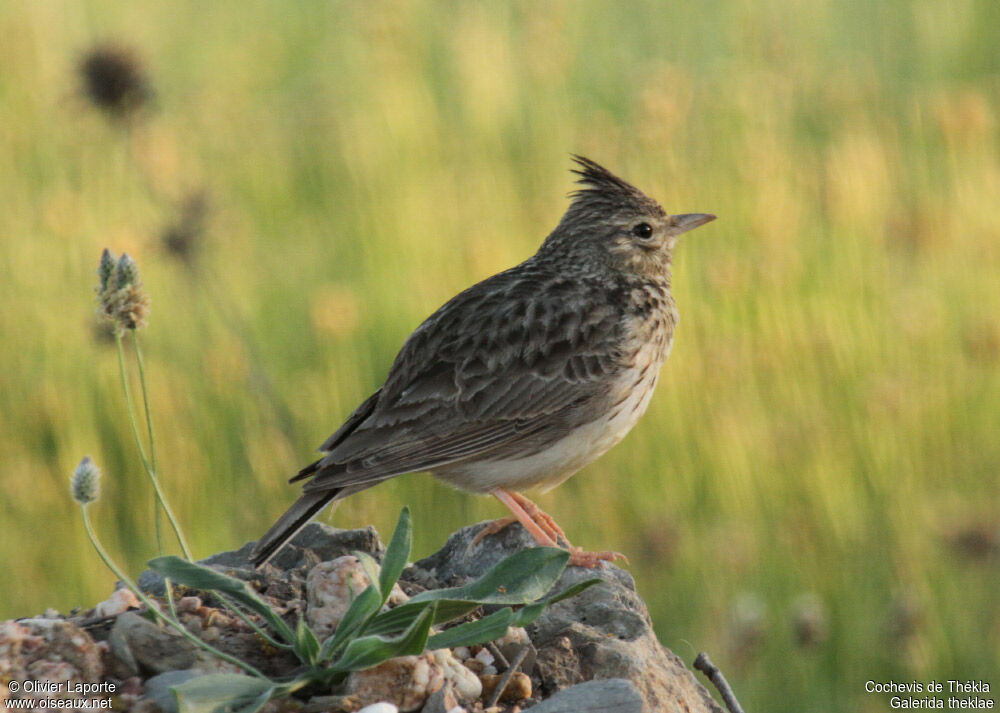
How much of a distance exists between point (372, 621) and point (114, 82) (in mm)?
4832

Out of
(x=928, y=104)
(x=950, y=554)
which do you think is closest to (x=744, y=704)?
(x=950, y=554)

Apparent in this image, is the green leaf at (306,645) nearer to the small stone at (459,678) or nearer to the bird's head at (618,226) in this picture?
the small stone at (459,678)

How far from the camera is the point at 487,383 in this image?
18.2ft

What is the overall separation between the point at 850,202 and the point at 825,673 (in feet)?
13.4

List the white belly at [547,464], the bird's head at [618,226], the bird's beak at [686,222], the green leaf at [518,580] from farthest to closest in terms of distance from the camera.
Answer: the bird's beak at [686,222] → the bird's head at [618,226] → the white belly at [547,464] → the green leaf at [518,580]

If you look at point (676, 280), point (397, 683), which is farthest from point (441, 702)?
point (676, 280)

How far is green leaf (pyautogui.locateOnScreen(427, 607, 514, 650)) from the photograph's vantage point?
12.5 feet

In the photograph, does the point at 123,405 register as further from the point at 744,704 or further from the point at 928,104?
the point at 928,104

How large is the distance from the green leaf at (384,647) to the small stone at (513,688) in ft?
1.38

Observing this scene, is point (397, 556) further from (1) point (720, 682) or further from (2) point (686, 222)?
(2) point (686, 222)

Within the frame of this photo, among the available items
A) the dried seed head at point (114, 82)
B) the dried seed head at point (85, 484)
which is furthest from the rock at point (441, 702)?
the dried seed head at point (114, 82)

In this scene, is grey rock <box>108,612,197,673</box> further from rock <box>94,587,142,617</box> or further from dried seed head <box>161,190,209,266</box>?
dried seed head <box>161,190,209,266</box>

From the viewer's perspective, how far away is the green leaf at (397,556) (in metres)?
3.94

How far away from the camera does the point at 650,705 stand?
409 cm
